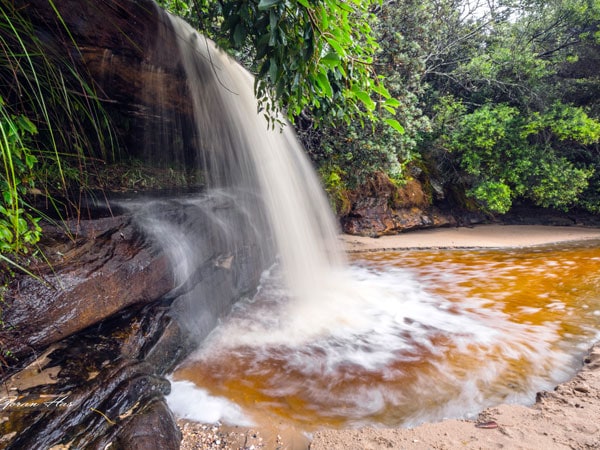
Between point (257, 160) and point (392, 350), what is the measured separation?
152 inches

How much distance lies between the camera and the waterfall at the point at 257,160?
4.51 metres

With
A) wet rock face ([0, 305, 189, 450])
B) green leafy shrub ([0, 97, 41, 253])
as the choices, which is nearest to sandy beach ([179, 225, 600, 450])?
wet rock face ([0, 305, 189, 450])

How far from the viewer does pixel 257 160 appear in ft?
18.1

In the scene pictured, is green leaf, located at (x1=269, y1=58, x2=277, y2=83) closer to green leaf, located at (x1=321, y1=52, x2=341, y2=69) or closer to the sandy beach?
green leaf, located at (x1=321, y1=52, x2=341, y2=69)

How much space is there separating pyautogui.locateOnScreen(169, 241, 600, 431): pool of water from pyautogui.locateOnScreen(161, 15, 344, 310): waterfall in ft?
2.87

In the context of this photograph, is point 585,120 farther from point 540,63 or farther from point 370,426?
point 370,426

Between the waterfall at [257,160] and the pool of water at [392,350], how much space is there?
34.5 inches

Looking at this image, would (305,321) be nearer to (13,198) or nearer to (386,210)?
(13,198)

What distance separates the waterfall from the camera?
14.8 feet

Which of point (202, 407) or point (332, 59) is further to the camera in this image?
point (202, 407)

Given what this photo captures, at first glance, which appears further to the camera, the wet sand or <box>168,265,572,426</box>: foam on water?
the wet sand

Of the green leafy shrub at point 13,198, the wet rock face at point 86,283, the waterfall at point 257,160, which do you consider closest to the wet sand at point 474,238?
the waterfall at point 257,160

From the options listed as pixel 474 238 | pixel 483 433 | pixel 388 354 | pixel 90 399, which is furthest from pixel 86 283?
pixel 474 238

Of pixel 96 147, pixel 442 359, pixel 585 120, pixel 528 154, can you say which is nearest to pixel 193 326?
pixel 442 359
